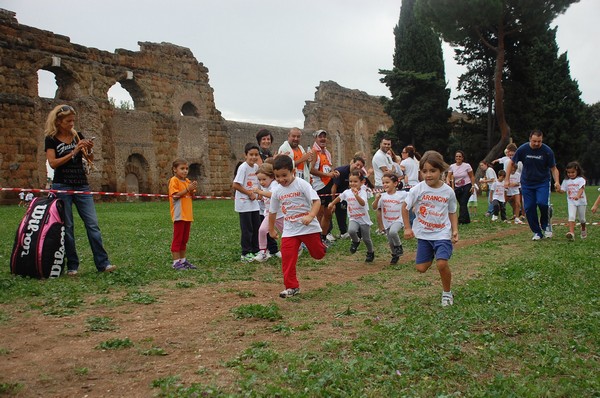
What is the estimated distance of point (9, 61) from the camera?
72.3 feet

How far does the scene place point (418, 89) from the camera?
117 feet

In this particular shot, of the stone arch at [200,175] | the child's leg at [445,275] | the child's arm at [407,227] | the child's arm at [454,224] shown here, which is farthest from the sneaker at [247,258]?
the stone arch at [200,175]

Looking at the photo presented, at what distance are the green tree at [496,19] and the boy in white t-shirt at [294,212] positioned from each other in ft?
81.4

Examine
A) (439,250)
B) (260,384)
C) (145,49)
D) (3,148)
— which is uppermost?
(145,49)

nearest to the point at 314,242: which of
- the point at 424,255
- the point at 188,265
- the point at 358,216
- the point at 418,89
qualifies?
the point at 424,255

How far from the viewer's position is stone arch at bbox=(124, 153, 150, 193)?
26.8 m

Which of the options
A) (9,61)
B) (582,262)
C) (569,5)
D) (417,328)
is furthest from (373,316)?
(569,5)

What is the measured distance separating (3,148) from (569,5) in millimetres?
26217

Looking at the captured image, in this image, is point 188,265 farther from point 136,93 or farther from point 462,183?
point 136,93

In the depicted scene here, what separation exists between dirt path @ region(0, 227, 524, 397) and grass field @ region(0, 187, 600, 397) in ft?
0.08

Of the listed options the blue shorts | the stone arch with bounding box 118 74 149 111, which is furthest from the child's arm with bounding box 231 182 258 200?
the stone arch with bounding box 118 74 149 111

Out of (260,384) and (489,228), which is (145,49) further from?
(260,384)

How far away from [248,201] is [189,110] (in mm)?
22962

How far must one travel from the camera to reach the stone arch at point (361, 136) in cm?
4309
